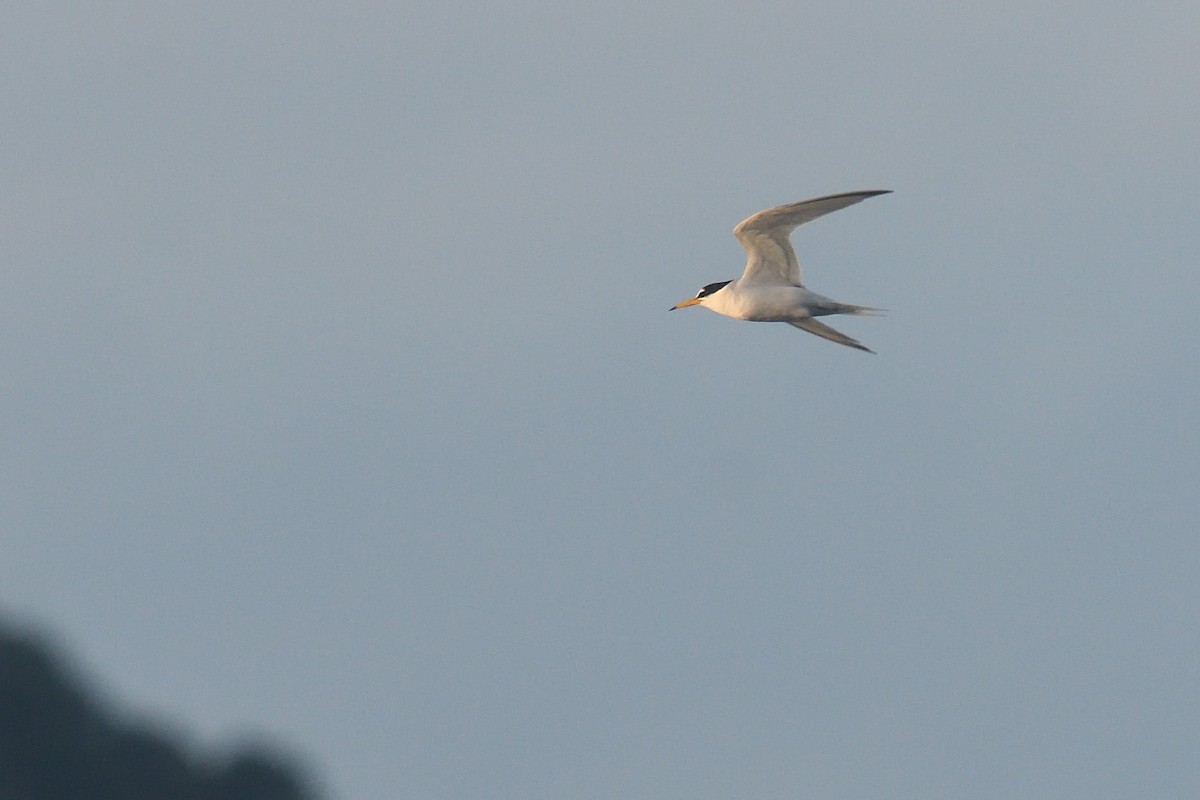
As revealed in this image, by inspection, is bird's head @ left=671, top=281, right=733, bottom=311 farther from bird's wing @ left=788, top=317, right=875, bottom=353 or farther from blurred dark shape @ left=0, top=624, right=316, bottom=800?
blurred dark shape @ left=0, top=624, right=316, bottom=800

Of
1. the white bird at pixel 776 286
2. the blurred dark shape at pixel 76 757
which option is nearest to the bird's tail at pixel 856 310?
the white bird at pixel 776 286

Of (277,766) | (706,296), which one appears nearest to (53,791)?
(277,766)

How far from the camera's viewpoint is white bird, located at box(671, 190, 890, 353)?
113 ft

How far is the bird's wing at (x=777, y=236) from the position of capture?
3366 cm

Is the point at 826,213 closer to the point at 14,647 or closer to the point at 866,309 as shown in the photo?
the point at 866,309

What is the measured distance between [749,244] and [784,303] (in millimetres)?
1170

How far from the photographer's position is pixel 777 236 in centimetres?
3488

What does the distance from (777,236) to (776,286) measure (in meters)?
0.89

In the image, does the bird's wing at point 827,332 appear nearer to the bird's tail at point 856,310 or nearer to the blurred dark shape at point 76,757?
the bird's tail at point 856,310

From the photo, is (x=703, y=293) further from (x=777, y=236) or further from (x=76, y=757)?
(x=76, y=757)

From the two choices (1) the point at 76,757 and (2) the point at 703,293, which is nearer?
(2) the point at 703,293

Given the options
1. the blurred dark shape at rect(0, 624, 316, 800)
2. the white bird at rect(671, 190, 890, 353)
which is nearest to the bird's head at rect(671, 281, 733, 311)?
the white bird at rect(671, 190, 890, 353)

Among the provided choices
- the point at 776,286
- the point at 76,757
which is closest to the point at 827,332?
the point at 776,286

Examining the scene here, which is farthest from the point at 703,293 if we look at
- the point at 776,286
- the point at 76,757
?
the point at 76,757
